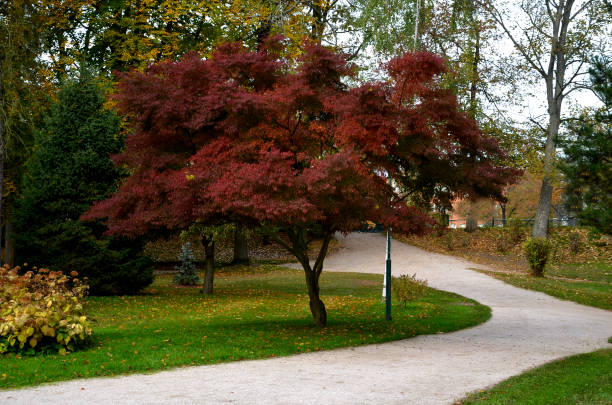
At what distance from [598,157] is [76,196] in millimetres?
13174

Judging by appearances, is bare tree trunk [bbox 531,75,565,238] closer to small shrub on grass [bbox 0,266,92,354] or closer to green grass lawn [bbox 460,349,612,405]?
green grass lawn [bbox 460,349,612,405]

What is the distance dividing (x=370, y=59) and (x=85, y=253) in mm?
12843

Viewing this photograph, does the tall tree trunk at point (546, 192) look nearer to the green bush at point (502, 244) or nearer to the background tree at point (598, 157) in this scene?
the green bush at point (502, 244)

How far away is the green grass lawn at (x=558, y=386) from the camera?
6066 millimetres

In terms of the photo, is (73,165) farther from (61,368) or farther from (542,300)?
(542,300)

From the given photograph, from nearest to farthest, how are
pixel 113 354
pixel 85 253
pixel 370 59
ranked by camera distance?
pixel 113 354, pixel 85 253, pixel 370 59

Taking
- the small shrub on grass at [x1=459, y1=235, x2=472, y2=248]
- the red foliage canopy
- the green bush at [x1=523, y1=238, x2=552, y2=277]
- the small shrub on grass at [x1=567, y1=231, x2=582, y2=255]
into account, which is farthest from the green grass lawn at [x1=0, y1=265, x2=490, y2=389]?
the small shrub on grass at [x1=459, y1=235, x2=472, y2=248]

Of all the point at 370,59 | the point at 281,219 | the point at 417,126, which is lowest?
the point at 281,219

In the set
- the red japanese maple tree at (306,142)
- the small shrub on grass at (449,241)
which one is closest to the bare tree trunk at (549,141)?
the small shrub on grass at (449,241)

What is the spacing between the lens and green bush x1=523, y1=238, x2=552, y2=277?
22.4 m

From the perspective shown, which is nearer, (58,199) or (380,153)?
(380,153)

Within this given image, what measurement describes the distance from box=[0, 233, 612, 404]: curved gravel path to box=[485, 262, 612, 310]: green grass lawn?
441 centimetres

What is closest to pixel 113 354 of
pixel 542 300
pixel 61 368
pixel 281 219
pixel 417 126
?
pixel 61 368

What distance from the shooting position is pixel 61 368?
7.32m
